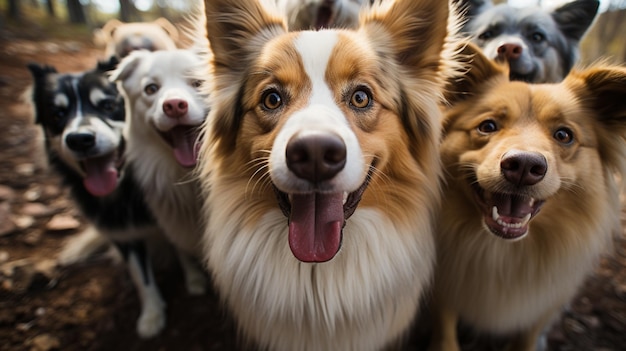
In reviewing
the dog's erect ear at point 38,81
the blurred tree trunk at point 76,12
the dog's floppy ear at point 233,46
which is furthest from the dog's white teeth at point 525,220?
the blurred tree trunk at point 76,12

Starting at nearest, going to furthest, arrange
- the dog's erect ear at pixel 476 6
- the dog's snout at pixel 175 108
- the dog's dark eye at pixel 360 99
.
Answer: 1. the dog's dark eye at pixel 360 99
2. the dog's snout at pixel 175 108
3. the dog's erect ear at pixel 476 6

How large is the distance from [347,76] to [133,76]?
184cm

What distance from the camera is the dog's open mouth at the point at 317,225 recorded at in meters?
1.71

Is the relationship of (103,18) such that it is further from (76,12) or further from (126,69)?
(126,69)

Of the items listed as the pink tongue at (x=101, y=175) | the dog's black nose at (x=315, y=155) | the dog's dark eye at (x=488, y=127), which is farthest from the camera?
the pink tongue at (x=101, y=175)

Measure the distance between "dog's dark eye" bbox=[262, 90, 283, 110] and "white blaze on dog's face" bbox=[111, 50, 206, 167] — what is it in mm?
882

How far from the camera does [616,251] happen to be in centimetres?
380

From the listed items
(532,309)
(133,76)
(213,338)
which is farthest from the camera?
(213,338)

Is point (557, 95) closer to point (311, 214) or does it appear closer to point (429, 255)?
point (429, 255)

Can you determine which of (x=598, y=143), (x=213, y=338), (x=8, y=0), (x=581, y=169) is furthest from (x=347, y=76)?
(x=8, y=0)

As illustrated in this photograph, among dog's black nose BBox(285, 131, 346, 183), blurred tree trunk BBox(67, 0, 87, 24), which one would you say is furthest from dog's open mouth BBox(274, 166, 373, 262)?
blurred tree trunk BBox(67, 0, 87, 24)

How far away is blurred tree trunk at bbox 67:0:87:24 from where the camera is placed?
18683 millimetres

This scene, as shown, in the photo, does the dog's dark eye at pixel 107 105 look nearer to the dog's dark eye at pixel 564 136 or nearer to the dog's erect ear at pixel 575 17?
the dog's dark eye at pixel 564 136

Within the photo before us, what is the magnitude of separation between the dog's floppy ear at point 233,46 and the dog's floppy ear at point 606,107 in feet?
5.92
